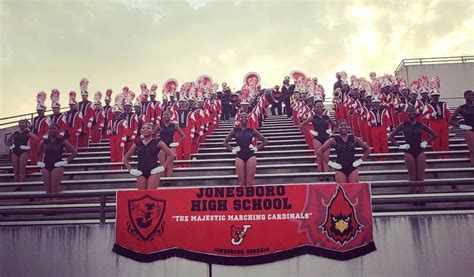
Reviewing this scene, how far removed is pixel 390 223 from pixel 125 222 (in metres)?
4.44

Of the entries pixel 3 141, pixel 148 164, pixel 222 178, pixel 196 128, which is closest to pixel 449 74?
pixel 196 128

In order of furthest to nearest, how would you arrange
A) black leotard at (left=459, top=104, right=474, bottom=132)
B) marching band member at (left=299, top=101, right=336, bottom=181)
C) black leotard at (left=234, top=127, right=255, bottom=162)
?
marching band member at (left=299, top=101, right=336, bottom=181), black leotard at (left=459, top=104, right=474, bottom=132), black leotard at (left=234, top=127, right=255, bottom=162)

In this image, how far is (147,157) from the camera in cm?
717

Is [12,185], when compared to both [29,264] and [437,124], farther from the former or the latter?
[437,124]

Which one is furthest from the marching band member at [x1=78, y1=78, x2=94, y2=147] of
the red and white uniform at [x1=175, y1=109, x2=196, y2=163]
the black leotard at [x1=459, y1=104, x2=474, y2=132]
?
the black leotard at [x1=459, y1=104, x2=474, y2=132]

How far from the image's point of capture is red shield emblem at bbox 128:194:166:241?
629 centimetres

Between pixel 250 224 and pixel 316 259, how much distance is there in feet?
3.92

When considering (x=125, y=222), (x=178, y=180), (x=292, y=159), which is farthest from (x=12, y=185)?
(x=292, y=159)

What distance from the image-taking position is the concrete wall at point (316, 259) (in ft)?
19.7

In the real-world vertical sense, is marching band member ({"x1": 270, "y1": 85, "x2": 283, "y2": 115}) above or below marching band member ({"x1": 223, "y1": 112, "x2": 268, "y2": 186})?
above

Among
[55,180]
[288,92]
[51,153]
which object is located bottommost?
[55,180]

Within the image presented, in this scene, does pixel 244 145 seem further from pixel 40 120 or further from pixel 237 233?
pixel 40 120

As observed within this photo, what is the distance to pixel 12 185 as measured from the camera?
9844mm

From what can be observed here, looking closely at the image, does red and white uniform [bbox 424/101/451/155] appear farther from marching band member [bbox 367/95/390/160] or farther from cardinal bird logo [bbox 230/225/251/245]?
cardinal bird logo [bbox 230/225/251/245]
